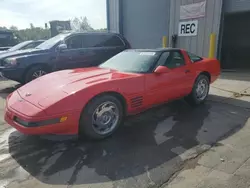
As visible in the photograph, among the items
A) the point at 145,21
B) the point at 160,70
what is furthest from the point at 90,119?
the point at 145,21

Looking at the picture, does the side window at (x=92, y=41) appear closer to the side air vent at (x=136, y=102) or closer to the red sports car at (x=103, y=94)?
the red sports car at (x=103, y=94)

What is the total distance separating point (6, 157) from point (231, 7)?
359 inches

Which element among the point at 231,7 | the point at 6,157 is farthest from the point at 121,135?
the point at 231,7

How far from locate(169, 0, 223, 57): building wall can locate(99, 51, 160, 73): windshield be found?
6.06 m

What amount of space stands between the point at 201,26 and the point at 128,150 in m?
8.21

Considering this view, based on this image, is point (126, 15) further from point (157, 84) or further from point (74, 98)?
point (74, 98)

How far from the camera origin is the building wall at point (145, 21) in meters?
11.4

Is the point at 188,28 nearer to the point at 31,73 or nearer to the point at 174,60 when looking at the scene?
the point at 174,60

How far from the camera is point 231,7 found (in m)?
8.91

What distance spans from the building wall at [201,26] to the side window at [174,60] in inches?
214

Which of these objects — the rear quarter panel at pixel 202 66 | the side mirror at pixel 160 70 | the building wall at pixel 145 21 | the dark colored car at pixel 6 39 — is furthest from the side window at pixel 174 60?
the dark colored car at pixel 6 39

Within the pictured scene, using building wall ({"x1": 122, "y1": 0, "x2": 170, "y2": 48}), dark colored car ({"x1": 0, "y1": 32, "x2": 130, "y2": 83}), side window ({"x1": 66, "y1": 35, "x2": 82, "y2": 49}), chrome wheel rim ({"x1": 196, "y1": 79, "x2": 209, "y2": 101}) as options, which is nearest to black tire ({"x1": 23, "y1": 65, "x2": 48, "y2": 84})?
dark colored car ({"x1": 0, "y1": 32, "x2": 130, "y2": 83})

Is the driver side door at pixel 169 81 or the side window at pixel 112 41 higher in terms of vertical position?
the side window at pixel 112 41

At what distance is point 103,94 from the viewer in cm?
331
